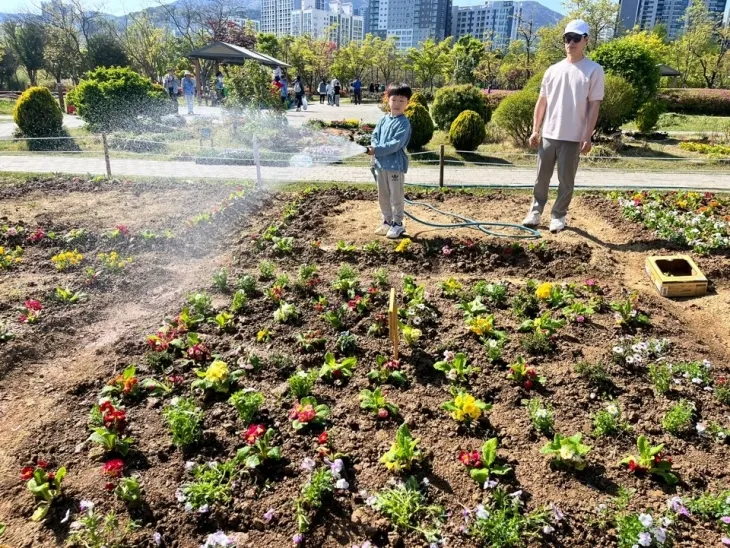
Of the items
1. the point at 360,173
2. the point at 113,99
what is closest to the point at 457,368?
the point at 360,173

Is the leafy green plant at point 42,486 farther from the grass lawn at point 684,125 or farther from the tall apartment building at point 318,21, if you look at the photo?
the tall apartment building at point 318,21

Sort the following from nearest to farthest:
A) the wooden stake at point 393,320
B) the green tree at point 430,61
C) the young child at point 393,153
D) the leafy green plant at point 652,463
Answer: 1. the leafy green plant at point 652,463
2. the wooden stake at point 393,320
3. the young child at point 393,153
4. the green tree at point 430,61

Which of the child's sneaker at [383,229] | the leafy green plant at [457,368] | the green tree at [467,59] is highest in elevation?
the green tree at [467,59]

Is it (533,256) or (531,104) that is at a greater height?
(531,104)

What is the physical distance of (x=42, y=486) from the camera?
2676 mm

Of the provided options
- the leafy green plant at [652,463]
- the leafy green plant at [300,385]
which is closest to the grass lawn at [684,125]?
the leafy green plant at [652,463]

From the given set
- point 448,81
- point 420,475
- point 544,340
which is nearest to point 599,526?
point 420,475

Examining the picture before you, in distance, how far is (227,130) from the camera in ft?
43.0

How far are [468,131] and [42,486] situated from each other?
10.9 metres

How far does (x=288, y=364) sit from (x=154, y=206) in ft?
16.1

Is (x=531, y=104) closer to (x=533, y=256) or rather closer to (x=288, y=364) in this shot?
(x=533, y=256)

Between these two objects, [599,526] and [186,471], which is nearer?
[599,526]

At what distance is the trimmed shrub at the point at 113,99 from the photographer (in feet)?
44.6

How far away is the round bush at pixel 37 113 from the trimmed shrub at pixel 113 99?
26.7 inches
